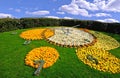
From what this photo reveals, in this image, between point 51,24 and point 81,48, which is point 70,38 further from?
point 51,24

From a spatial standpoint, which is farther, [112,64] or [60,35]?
[60,35]

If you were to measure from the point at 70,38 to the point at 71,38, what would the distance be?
113 mm

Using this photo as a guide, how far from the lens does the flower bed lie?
24.6 meters

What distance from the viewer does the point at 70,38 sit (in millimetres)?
26266

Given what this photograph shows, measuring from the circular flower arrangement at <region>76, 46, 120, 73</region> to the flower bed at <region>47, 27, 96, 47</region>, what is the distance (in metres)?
1.30

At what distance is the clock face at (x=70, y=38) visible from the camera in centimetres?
2489

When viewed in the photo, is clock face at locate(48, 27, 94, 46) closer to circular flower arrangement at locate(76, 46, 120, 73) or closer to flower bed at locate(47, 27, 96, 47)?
flower bed at locate(47, 27, 96, 47)

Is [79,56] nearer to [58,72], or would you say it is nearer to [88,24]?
[58,72]

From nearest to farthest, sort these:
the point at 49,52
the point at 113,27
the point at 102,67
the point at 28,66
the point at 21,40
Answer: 1. the point at 28,66
2. the point at 102,67
3. the point at 49,52
4. the point at 21,40
5. the point at 113,27

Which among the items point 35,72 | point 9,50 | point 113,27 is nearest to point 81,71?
point 35,72

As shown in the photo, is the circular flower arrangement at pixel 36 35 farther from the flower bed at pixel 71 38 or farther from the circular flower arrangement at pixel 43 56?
the circular flower arrangement at pixel 43 56

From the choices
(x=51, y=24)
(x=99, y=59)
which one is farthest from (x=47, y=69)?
(x=51, y=24)

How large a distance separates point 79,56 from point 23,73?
5.82m

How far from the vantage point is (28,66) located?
19250 millimetres
